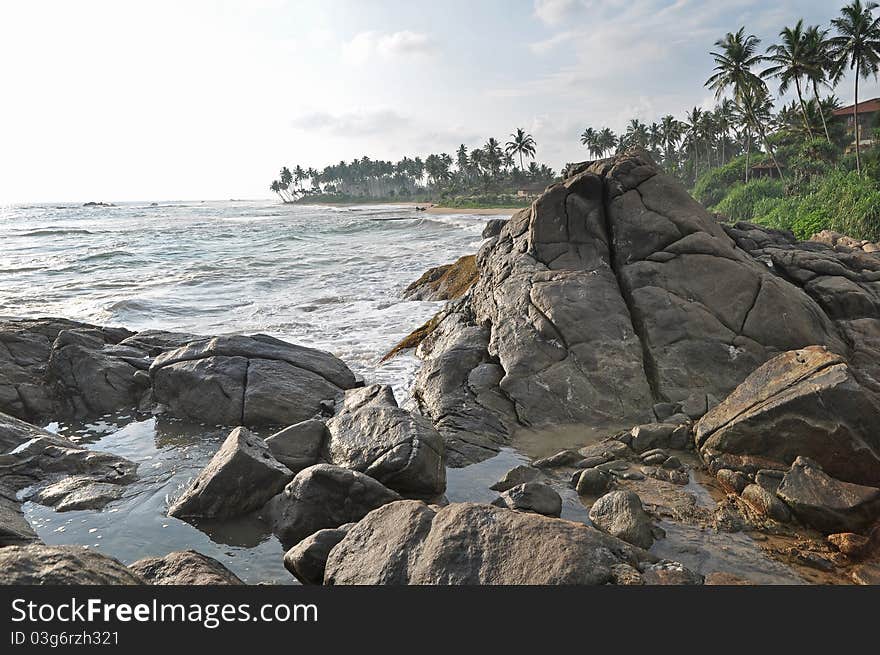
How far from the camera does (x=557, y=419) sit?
Answer: 29.3 ft

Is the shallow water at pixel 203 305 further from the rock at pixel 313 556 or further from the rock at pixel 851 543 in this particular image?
the rock at pixel 851 543

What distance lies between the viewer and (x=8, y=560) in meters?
3.76

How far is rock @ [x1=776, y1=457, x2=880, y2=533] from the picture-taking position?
5738 mm

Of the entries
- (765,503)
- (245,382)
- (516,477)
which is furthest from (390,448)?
(765,503)

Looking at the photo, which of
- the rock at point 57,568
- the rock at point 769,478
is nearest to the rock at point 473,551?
the rock at point 57,568

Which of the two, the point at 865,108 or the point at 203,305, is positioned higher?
the point at 865,108

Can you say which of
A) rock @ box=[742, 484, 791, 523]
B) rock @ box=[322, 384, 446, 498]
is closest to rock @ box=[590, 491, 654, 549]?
rock @ box=[742, 484, 791, 523]

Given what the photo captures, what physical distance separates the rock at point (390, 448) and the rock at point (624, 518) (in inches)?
76.2

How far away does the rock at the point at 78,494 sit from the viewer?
6637 mm

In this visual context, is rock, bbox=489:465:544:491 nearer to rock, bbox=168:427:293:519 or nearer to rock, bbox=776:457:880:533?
rock, bbox=168:427:293:519

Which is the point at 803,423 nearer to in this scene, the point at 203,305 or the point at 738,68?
the point at 203,305

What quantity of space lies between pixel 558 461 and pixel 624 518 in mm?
1824

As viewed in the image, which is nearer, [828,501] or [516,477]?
[828,501]

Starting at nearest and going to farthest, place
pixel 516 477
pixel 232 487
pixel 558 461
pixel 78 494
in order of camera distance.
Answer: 1. pixel 232 487
2. pixel 78 494
3. pixel 516 477
4. pixel 558 461
